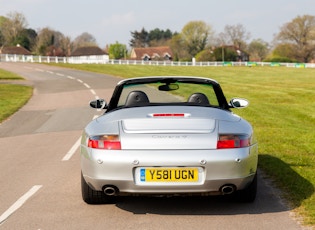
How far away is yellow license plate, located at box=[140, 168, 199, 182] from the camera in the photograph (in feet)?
15.5

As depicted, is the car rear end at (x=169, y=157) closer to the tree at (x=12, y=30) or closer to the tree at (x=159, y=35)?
the tree at (x=12, y=30)

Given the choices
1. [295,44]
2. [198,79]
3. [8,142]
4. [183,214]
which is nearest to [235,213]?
[183,214]

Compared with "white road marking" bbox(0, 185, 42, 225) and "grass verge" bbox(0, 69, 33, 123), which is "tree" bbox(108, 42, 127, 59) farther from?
"white road marking" bbox(0, 185, 42, 225)

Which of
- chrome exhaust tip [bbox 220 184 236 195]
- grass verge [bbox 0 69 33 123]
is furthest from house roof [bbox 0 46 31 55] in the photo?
chrome exhaust tip [bbox 220 184 236 195]

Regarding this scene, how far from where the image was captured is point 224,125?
16.5ft

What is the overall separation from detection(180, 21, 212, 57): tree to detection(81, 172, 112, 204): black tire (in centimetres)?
12436

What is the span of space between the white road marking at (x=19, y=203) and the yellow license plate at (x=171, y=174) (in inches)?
66.2

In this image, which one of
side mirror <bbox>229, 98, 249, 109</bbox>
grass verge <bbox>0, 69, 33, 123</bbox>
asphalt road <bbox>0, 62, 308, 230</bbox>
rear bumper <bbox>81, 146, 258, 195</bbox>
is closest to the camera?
rear bumper <bbox>81, 146, 258, 195</bbox>

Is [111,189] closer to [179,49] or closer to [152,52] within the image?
[179,49]

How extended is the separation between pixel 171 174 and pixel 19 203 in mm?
2146

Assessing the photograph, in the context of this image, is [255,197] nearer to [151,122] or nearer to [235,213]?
[235,213]

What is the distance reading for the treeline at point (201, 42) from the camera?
105 metres

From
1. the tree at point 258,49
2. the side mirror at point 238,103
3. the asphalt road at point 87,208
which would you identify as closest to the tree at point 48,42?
the tree at point 258,49

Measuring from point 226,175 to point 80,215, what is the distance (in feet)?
5.51
